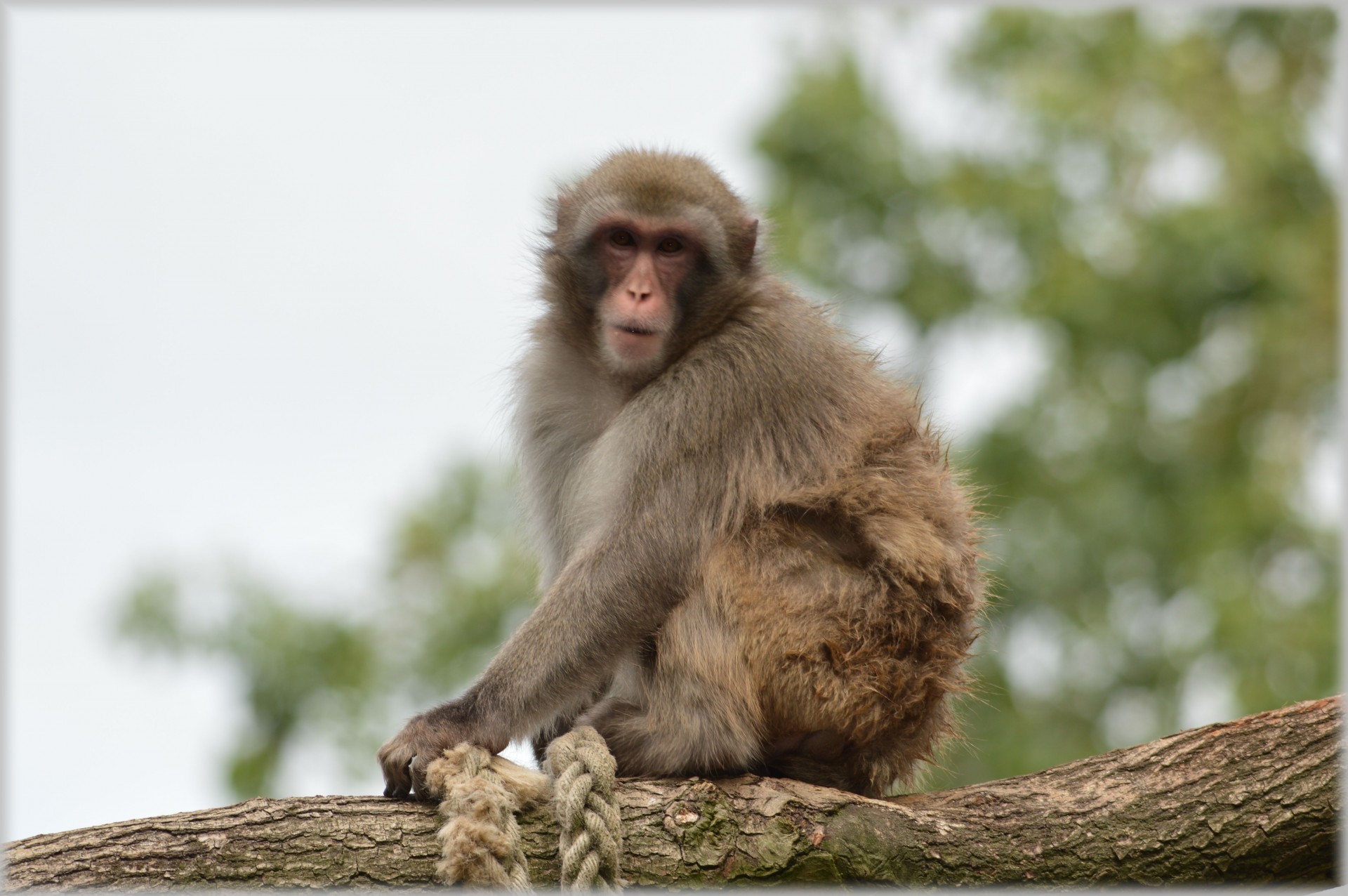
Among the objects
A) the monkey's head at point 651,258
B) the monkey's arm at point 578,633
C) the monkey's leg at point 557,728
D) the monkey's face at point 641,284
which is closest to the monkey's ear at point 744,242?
the monkey's head at point 651,258

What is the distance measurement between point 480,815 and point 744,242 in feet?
9.63

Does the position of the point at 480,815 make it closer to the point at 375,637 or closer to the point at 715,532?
the point at 715,532

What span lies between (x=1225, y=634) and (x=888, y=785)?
11.9 m

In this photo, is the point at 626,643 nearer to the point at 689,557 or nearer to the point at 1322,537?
the point at 689,557

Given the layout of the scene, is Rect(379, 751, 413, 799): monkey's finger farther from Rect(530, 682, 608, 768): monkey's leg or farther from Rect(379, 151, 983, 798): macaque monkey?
Rect(530, 682, 608, 768): monkey's leg

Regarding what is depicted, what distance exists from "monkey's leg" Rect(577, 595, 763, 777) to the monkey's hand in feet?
1.89

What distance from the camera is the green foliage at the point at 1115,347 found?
54.0 feet

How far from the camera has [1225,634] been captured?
1636cm

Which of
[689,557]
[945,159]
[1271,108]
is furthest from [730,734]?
[1271,108]

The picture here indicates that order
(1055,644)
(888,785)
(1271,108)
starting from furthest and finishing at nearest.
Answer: (1271,108)
(1055,644)
(888,785)

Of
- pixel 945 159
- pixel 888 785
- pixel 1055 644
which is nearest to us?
pixel 888 785

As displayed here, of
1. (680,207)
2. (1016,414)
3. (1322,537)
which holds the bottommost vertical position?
(680,207)

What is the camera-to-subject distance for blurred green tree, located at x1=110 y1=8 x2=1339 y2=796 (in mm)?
16078

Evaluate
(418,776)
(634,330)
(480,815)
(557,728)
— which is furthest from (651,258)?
(480,815)
